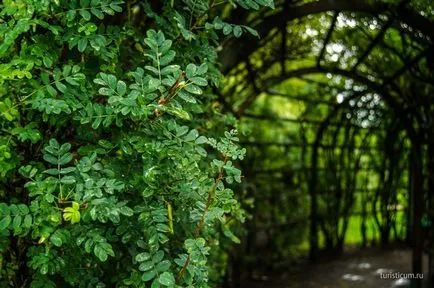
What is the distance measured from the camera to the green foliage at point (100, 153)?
1.30 meters

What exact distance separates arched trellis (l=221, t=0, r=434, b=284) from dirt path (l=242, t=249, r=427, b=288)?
1.02 feet

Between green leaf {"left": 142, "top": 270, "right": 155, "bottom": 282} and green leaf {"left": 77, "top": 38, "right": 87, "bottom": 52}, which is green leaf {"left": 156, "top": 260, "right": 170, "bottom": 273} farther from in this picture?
green leaf {"left": 77, "top": 38, "right": 87, "bottom": 52}

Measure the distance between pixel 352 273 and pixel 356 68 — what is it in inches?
68.4

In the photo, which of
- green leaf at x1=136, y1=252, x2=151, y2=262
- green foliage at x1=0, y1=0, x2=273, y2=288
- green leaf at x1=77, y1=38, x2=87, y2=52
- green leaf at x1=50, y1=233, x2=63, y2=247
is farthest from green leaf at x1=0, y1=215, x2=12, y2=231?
green leaf at x1=77, y1=38, x2=87, y2=52

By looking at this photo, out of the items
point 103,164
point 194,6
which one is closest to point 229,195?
point 103,164

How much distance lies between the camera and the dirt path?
4.13 metres

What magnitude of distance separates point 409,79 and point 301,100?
41.0 inches

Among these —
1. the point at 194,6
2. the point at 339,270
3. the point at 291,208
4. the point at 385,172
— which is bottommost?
the point at 339,270

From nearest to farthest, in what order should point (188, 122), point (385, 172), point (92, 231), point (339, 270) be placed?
point (92, 231)
point (188, 122)
point (339, 270)
point (385, 172)

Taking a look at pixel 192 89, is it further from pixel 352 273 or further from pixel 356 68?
pixel 352 273

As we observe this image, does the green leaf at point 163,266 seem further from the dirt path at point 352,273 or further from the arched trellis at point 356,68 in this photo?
the dirt path at point 352,273

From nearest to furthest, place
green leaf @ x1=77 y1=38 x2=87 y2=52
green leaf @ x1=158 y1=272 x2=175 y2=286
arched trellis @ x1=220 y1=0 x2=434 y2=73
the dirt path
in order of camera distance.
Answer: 1. green leaf @ x1=158 y1=272 x2=175 y2=286
2. green leaf @ x1=77 y1=38 x2=87 y2=52
3. arched trellis @ x1=220 y1=0 x2=434 y2=73
4. the dirt path

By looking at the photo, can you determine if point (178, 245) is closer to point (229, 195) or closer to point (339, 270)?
point (229, 195)

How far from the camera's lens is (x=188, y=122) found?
1936mm
